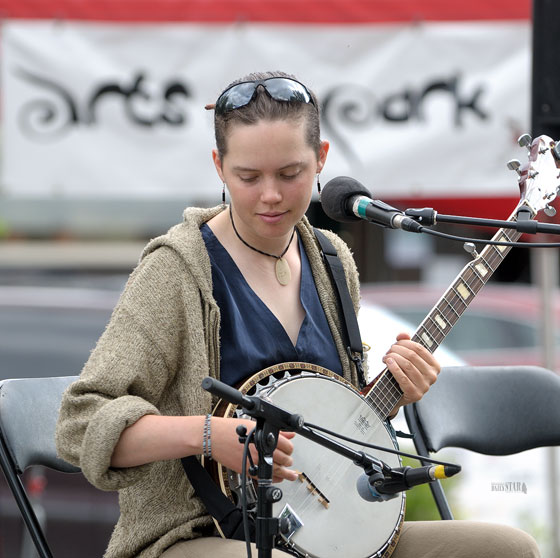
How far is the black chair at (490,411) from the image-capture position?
3213 mm

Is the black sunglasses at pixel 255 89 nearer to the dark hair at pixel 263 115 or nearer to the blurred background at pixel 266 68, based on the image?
the dark hair at pixel 263 115

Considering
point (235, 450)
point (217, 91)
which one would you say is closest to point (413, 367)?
point (235, 450)

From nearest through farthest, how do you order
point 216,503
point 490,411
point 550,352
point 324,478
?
point 216,503 → point 324,478 → point 490,411 → point 550,352

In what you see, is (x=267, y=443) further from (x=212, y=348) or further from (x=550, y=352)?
(x=550, y=352)

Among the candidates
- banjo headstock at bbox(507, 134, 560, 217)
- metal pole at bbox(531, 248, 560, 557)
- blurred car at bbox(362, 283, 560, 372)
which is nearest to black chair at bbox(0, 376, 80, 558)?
banjo headstock at bbox(507, 134, 560, 217)

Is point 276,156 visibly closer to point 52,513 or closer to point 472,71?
point 472,71

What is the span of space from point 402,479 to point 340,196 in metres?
0.63

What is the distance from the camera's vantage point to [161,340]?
2.40m

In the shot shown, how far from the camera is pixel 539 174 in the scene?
2799 millimetres

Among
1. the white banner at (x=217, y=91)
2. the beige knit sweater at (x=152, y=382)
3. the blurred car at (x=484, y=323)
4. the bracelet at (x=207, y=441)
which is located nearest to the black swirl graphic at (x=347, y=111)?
the white banner at (x=217, y=91)

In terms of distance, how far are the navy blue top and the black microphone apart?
324mm

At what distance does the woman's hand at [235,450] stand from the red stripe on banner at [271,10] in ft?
8.22

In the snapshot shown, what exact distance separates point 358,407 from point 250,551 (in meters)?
0.54

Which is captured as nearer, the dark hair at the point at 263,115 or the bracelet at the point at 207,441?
the bracelet at the point at 207,441
